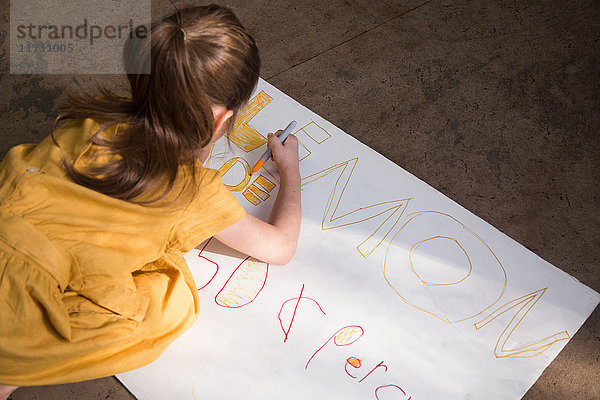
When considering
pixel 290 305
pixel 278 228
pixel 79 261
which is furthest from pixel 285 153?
pixel 79 261

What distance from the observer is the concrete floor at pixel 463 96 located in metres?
0.98

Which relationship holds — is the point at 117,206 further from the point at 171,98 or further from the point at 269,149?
the point at 269,149

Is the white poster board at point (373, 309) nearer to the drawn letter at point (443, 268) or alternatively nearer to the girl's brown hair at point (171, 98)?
the drawn letter at point (443, 268)

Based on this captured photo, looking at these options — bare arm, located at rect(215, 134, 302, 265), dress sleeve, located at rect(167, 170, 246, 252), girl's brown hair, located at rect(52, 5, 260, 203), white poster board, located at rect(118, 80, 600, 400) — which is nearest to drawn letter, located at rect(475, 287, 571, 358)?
white poster board, located at rect(118, 80, 600, 400)

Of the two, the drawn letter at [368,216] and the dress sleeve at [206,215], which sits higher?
the dress sleeve at [206,215]

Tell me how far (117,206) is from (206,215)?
5.4 inches

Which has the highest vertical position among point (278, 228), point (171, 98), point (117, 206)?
point (171, 98)

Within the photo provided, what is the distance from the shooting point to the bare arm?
85 centimetres

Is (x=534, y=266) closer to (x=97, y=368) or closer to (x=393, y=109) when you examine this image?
(x=393, y=109)

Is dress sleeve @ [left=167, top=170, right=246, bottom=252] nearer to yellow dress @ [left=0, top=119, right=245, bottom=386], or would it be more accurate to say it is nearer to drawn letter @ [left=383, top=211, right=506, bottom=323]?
yellow dress @ [left=0, top=119, right=245, bottom=386]

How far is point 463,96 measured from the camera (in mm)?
1145

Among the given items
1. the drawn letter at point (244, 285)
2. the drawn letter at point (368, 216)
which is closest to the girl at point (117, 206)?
the drawn letter at point (244, 285)

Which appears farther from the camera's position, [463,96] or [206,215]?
[463,96]

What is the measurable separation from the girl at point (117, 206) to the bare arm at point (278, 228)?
0.16ft
